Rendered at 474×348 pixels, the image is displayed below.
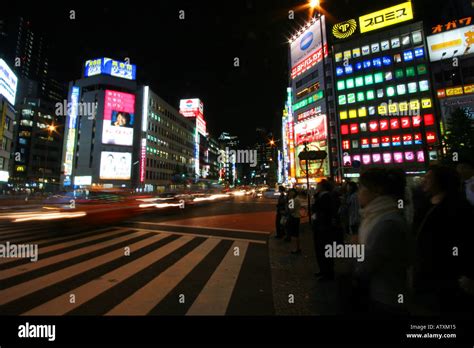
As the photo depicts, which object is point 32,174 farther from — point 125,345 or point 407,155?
point 407,155

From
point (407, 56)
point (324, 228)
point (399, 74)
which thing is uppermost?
point (407, 56)

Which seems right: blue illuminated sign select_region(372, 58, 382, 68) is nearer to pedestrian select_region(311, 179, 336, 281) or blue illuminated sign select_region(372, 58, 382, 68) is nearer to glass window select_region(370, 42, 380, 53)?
glass window select_region(370, 42, 380, 53)

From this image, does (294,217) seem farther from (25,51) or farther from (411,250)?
(25,51)

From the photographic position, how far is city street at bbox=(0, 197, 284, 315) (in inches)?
141

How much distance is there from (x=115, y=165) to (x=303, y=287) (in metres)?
61.0

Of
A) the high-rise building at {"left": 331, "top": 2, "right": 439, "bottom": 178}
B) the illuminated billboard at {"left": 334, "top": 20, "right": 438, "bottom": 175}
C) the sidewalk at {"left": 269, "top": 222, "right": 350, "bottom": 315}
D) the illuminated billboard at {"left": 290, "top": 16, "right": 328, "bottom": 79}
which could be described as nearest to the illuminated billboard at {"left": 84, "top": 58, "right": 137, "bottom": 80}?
the illuminated billboard at {"left": 290, "top": 16, "right": 328, "bottom": 79}

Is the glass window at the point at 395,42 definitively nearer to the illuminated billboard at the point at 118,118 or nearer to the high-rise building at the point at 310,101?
the high-rise building at the point at 310,101

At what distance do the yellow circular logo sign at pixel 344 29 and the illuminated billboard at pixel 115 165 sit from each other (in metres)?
57.8

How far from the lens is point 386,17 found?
47.2 metres

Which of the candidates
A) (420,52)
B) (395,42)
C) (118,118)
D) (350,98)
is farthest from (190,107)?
(420,52)

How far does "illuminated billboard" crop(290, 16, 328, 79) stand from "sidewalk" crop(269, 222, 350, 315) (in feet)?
153

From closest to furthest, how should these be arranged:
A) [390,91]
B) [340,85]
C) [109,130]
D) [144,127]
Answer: [390,91]
[340,85]
[109,130]
[144,127]

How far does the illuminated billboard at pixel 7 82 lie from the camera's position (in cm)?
3722

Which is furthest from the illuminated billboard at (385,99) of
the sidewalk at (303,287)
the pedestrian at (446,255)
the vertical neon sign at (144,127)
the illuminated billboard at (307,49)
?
the vertical neon sign at (144,127)
